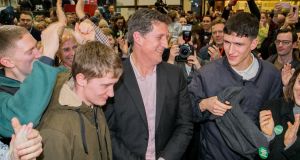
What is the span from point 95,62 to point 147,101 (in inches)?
25.7

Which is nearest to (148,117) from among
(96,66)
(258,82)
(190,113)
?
(190,113)

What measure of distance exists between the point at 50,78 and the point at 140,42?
0.84 metres

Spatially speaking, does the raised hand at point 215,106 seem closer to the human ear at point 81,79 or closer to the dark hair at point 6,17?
the human ear at point 81,79

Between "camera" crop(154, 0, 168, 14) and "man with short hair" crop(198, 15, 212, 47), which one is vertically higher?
"camera" crop(154, 0, 168, 14)

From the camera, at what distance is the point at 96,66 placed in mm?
1727

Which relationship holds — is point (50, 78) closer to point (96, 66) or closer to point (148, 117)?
point (96, 66)

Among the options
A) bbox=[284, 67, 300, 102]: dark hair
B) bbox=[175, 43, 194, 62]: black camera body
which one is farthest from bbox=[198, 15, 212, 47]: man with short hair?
bbox=[284, 67, 300, 102]: dark hair

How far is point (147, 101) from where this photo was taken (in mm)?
2271

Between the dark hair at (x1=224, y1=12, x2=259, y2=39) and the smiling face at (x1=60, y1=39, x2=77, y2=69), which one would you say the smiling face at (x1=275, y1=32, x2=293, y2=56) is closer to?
the dark hair at (x1=224, y1=12, x2=259, y2=39)

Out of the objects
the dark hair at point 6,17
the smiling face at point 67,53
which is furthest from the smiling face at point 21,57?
the dark hair at point 6,17

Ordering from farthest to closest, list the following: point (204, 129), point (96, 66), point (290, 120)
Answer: point (204, 129) → point (290, 120) → point (96, 66)

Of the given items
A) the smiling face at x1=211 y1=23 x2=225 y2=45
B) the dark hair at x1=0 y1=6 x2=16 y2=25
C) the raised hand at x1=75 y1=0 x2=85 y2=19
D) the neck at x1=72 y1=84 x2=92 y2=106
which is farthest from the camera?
the dark hair at x1=0 y1=6 x2=16 y2=25

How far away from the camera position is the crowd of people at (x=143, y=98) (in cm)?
161

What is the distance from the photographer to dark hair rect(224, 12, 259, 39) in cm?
238
